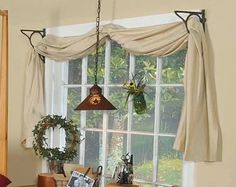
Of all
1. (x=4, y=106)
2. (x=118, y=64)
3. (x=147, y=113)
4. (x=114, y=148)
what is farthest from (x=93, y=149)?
(x=4, y=106)

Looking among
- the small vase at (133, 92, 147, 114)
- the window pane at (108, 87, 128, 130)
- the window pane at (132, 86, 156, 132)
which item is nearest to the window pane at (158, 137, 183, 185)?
the window pane at (132, 86, 156, 132)

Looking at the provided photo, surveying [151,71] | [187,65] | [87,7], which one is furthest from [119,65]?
[187,65]

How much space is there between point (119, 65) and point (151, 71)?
0.32 meters

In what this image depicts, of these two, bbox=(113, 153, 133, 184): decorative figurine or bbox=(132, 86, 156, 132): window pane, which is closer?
bbox=(113, 153, 133, 184): decorative figurine

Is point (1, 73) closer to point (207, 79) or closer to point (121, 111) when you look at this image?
point (121, 111)

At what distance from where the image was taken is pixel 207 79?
Answer: 295cm

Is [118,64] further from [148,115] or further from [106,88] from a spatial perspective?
[148,115]

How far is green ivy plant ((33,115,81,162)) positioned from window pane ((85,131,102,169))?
0.14 meters

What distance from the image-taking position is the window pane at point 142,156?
11.3 ft

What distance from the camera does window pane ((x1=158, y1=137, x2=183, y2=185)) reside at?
3285 mm

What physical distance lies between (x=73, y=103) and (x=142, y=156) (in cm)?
88

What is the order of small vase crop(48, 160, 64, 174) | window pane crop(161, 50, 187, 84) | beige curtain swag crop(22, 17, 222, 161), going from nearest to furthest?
beige curtain swag crop(22, 17, 222, 161), window pane crop(161, 50, 187, 84), small vase crop(48, 160, 64, 174)

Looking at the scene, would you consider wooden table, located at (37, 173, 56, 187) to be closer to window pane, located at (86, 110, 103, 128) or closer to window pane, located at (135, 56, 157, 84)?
window pane, located at (86, 110, 103, 128)

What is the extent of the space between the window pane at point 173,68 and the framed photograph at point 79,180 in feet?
Result: 3.02
